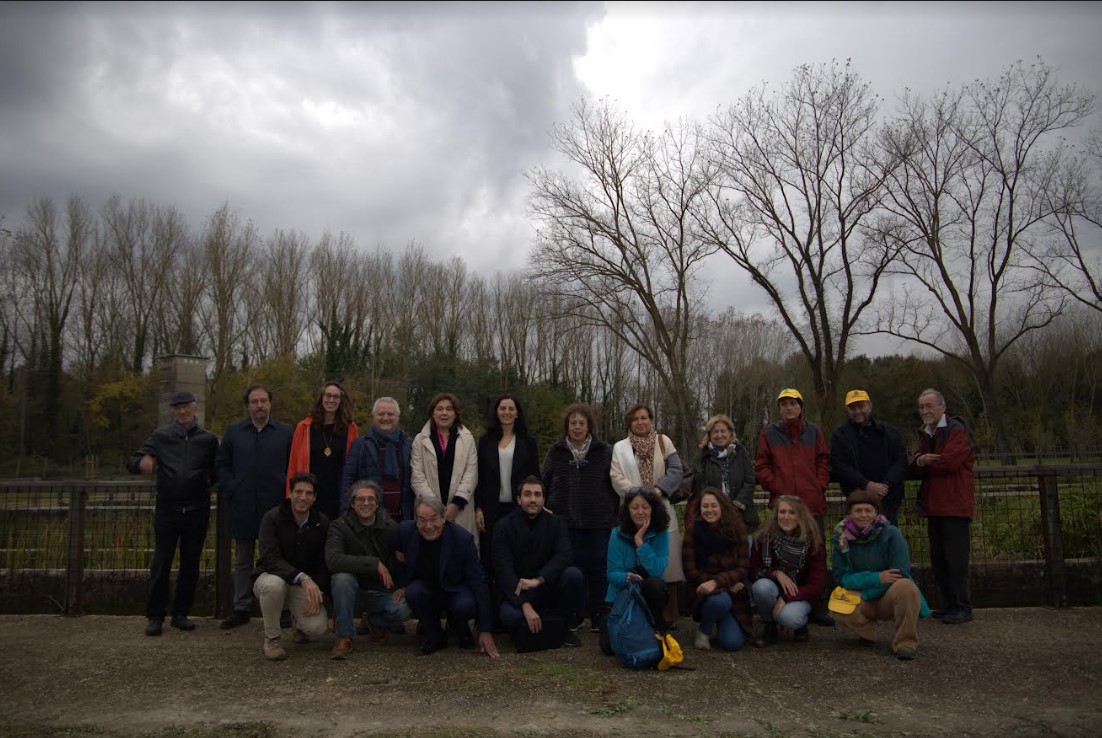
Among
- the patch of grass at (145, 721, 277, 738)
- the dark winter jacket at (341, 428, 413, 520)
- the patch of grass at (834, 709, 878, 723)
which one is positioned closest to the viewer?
the patch of grass at (145, 721, 277, 738)

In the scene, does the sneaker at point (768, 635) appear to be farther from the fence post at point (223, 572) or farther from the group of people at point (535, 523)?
the fence post at point (223, 572)

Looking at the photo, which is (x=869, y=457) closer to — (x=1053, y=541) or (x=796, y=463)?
(x=796, y=463)

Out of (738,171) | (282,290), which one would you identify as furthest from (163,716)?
(282,290)

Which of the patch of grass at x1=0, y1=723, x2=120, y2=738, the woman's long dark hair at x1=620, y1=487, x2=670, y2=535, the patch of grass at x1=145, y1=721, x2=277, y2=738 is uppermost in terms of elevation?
the woman's long dark hair at x1=620, y1=487, x2=670, y2=535

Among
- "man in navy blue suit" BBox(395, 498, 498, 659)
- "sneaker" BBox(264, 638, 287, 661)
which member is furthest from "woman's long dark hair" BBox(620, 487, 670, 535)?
"sneaker" BBox(264, 638, 287, 661)

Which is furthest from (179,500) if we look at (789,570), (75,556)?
(789,570)

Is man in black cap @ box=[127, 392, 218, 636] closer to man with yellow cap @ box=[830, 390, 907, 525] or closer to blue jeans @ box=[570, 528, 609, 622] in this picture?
blue jeans @ box=[570, 528, 609, 622]

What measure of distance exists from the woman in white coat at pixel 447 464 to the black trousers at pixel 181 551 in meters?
1.69

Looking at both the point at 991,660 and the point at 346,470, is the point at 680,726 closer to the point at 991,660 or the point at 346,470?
the point at 991,660

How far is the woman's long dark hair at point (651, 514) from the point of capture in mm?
4992

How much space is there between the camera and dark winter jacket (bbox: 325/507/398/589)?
5.02m

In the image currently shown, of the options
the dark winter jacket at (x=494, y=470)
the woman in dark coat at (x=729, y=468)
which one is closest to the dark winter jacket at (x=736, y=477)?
the woman in dark coat at (x=729, y=468)

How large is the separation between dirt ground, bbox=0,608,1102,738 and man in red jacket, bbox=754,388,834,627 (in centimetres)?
94

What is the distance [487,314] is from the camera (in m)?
42.6
